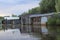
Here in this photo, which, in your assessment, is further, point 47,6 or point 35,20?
point 35,20

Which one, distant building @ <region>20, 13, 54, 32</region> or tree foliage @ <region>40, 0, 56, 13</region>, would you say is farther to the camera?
tree foliage @ <region>40, 0, 56, 13</region>

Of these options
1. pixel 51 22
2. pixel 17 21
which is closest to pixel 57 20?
pixel 51 22

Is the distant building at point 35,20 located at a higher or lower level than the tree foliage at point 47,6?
lower

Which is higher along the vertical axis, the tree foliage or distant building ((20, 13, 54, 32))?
the tree foliage

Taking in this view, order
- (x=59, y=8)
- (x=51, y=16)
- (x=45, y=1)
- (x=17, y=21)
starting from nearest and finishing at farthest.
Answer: (x=59, y=8) → (x=51, y=16) → (x=45, y=1) → (x=17, y=21)

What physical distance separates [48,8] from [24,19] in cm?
830

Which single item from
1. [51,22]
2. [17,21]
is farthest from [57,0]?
[17,21]

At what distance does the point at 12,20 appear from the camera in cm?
7362

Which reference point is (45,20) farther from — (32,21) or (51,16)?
(32,21)

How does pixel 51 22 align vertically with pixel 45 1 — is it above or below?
below

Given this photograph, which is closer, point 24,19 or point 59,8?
point 59,8

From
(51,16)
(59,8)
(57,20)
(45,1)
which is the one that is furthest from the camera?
(45,1)

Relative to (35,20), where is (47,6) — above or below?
above

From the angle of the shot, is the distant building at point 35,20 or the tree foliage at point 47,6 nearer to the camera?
the distant building at point 35,20
